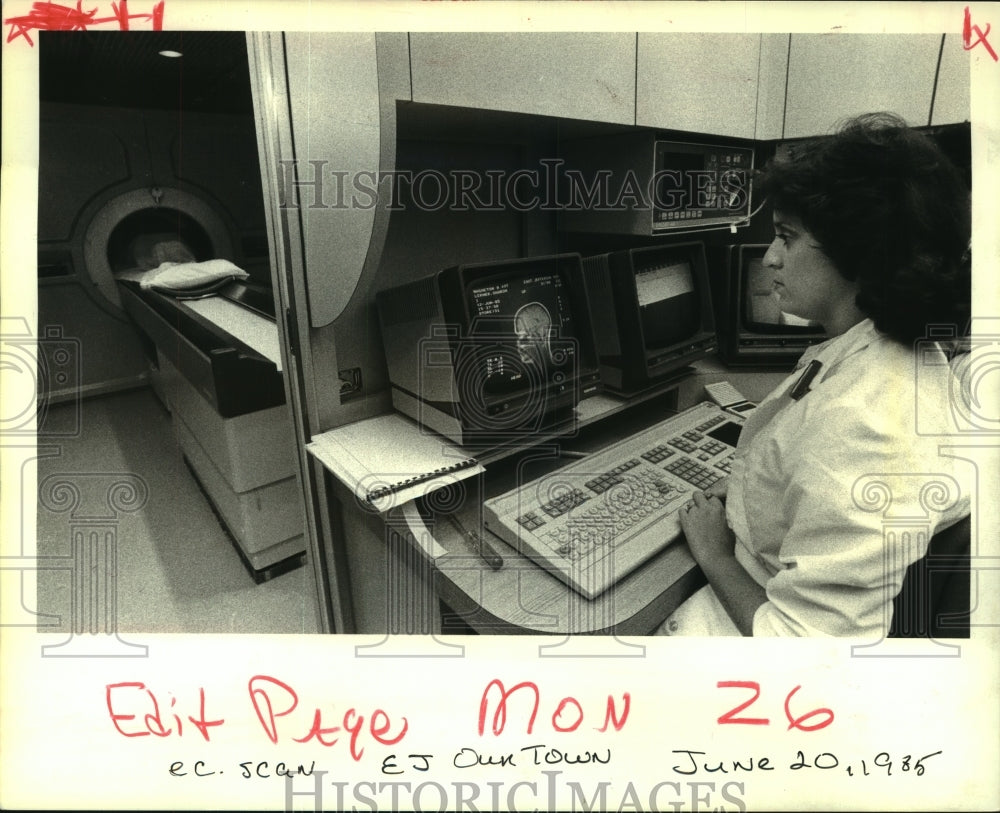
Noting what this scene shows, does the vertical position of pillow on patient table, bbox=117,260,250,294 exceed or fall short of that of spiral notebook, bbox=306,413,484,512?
it exceeds it

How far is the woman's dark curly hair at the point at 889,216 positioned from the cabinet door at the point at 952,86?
0.09 meters

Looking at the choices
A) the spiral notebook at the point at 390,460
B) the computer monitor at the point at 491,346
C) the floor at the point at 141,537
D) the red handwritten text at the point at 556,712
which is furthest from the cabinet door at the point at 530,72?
the red handwritten text at the point at 556,712

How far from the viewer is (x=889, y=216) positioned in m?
0.80

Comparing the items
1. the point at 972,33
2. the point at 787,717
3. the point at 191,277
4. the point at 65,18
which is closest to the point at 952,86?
the point at 972,33

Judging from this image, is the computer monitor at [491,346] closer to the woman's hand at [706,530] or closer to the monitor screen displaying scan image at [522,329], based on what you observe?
the monitor screen displaying scan image at [522,329]

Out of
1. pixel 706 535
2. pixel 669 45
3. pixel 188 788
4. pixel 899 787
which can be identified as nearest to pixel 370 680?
pixel 188 788

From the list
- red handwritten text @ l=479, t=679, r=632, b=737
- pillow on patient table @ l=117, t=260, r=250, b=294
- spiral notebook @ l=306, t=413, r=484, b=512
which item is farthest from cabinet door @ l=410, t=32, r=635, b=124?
pillow on patient table @ l=117, t=260, r=250, b=294

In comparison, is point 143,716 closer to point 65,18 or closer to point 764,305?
point 65,18

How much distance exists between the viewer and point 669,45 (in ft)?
3.22

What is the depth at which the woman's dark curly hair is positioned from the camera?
0.76 m

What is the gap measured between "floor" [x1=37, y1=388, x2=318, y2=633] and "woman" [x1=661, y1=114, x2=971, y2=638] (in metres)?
0.86

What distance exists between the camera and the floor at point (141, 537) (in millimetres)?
733

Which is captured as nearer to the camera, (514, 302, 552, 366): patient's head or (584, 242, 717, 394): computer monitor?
(514, 302, 552, 366): patient's head

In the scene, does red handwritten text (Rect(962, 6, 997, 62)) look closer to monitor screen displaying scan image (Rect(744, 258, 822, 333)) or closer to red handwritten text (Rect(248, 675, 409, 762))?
monitor screen displaying scan image (Rect(744, 258, 822, 333))
